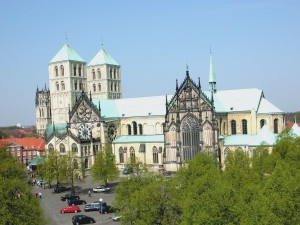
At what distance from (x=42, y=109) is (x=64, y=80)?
66.2 metres

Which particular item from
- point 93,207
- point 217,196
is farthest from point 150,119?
point 217,196

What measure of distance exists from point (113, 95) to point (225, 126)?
4454 cm

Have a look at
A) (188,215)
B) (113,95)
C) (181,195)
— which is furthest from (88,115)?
(188,215)

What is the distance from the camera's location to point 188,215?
118 ft

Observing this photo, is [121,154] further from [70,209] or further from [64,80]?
[70,209]

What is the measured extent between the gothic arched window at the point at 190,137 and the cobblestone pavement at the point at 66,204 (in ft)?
54.8

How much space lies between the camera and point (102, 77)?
4843 inches

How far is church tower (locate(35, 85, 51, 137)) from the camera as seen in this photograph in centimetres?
17488

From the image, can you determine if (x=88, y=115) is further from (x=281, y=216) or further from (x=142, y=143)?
(x=281, y=216)

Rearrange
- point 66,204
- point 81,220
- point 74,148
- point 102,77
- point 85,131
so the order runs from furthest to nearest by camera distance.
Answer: point 102,77 < point 85,131 < point 74,148 < point 66,204 < point 81,220

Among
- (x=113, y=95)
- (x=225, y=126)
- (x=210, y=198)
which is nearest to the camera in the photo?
(x=210, y=198)

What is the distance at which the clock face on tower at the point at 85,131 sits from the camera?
100500 mm

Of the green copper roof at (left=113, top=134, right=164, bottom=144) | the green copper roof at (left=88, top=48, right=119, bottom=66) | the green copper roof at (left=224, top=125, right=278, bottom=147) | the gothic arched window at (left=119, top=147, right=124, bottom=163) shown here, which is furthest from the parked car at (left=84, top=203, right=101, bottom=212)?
the green copper roof at (left=88, top=48, right=119, bottom=66)

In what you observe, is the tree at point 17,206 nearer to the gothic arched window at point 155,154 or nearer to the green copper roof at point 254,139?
the green copper roof at point 254,139
